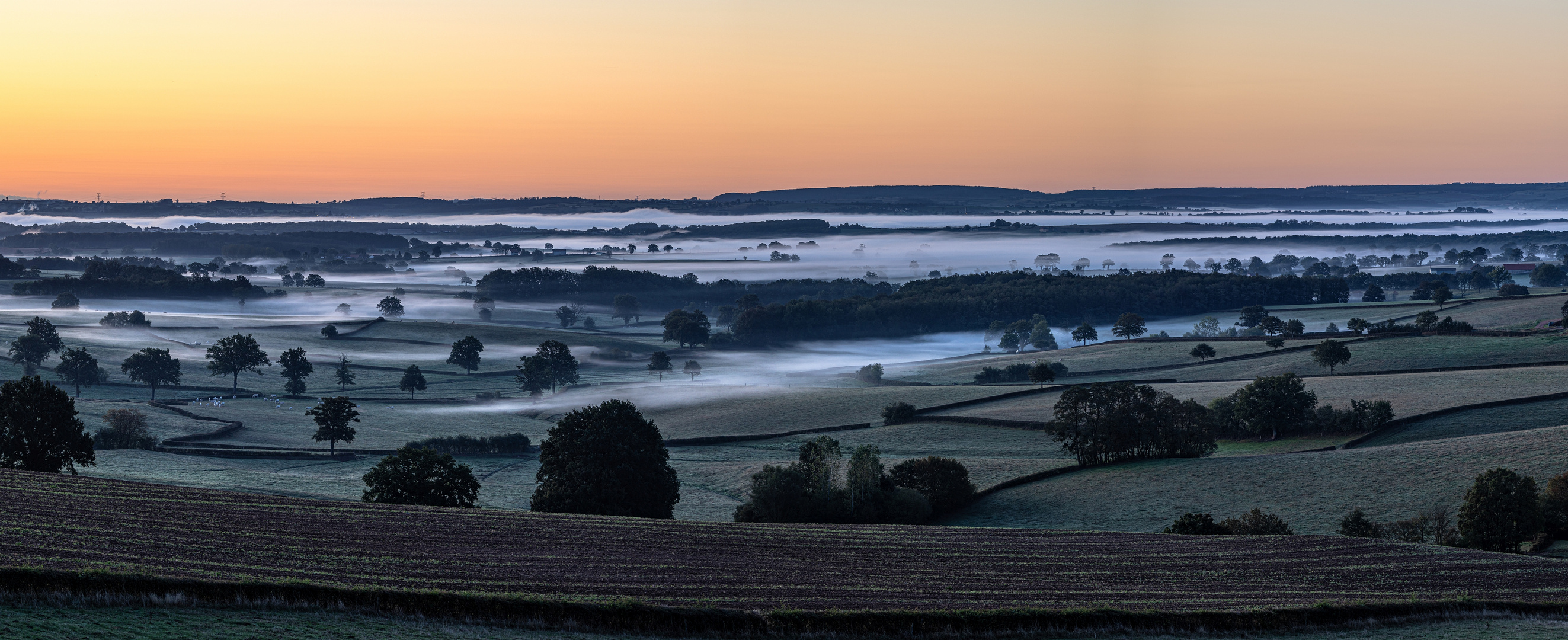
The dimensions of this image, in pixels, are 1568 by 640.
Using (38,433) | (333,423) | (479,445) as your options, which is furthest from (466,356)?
(38,433)

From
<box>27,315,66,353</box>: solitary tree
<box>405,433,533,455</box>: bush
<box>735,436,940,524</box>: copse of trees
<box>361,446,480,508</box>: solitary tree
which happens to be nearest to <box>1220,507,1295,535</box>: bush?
<box>735,436,940,524</box>: copse of trees

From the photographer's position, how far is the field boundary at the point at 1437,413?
2817 inches

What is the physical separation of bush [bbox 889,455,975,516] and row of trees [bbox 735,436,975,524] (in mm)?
44

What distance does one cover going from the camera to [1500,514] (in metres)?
47.2

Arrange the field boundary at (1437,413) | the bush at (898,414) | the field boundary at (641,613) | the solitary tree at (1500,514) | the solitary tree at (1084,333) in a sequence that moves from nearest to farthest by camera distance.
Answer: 1. the field boundary at (641,613)
2. the solitary tree at (1500,514)
3. the field boundary at (1437,413)
4. the bush at (898,414)
5. the solitary tree at (1084,333)

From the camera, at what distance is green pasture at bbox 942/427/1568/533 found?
54906 millimetres

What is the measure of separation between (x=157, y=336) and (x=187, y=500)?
136 m

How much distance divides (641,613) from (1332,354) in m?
91.8

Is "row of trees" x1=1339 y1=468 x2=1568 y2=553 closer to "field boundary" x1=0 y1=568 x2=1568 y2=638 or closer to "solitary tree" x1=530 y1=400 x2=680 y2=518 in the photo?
"field boundary" x1=0 y1=568 x2=1568 y2=638

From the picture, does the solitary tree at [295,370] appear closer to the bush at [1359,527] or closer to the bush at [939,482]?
the bush at [939,482]

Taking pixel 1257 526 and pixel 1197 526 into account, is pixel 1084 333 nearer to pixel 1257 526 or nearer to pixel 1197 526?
pixel 1257 526

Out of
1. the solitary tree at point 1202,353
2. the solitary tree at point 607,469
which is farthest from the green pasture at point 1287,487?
the solitary tree at point 1202,353

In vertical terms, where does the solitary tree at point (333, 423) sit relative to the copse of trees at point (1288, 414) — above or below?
below

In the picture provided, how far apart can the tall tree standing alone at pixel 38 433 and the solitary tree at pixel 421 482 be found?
15.6 m
